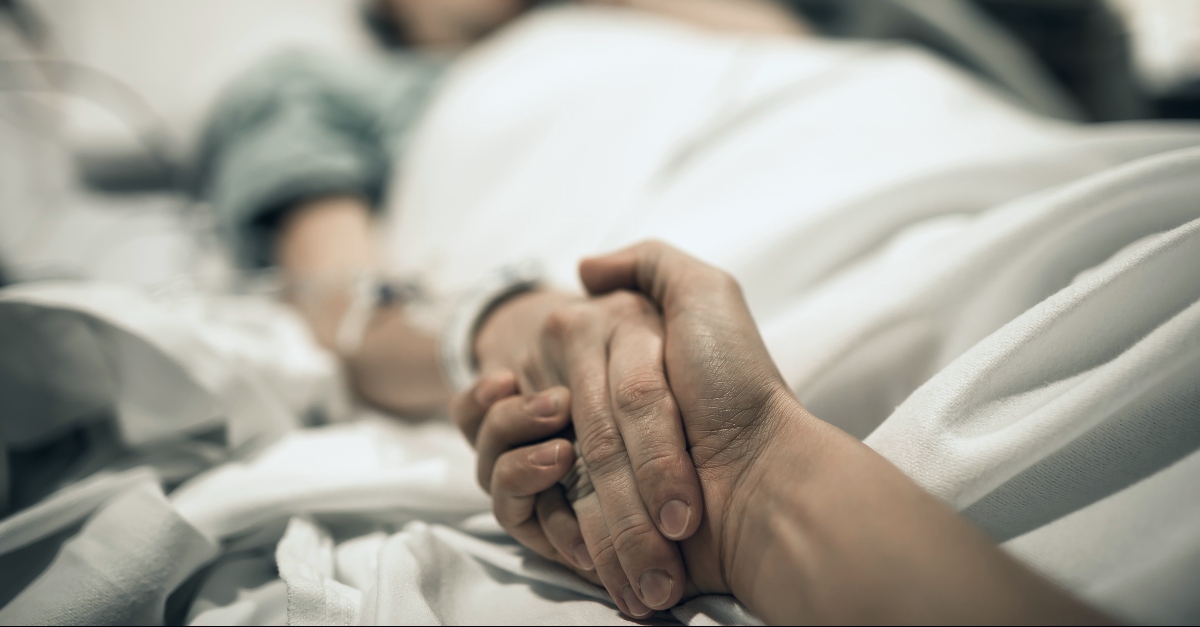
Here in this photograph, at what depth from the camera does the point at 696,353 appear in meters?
0.38

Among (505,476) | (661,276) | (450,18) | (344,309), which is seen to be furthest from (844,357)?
(450,18)

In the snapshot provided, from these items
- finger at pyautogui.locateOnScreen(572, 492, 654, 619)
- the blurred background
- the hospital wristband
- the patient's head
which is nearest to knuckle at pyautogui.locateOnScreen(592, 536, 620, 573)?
finger at pyautogui.locateOnScreen(572, 492, 654, 619)

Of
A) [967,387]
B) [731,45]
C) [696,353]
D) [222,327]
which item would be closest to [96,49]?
[222,327]

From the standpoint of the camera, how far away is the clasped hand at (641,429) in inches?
14.1

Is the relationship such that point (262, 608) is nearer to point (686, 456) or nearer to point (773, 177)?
point (686, 456)

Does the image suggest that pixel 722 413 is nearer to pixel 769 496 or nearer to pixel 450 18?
pixel 769 496

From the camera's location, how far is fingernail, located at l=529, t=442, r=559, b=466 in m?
0.40

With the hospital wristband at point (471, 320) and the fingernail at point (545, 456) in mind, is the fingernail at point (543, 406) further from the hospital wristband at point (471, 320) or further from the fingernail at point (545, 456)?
the hospital wristband at point (471, 320)

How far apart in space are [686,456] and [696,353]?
6cm

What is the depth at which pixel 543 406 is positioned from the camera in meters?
0.41

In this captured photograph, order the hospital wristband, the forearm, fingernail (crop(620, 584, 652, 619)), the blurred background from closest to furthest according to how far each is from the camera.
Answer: the forearm, fingernail (crop(620, 584, 652, 619)), the hospital wristband, the blurred background

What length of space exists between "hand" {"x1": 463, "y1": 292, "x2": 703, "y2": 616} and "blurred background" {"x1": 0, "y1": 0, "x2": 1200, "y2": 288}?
61 centimetres

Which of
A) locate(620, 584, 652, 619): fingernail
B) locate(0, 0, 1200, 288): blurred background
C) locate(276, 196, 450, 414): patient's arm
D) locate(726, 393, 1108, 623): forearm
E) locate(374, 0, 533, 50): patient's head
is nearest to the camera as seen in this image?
locate(726, 393, 1108, 623): forearm

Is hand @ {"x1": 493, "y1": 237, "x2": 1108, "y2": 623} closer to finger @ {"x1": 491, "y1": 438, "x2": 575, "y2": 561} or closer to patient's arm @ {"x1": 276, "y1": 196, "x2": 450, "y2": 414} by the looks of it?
finger @ {"x1": 491, "y1": 438, "x2": 575, "y2": 561}
